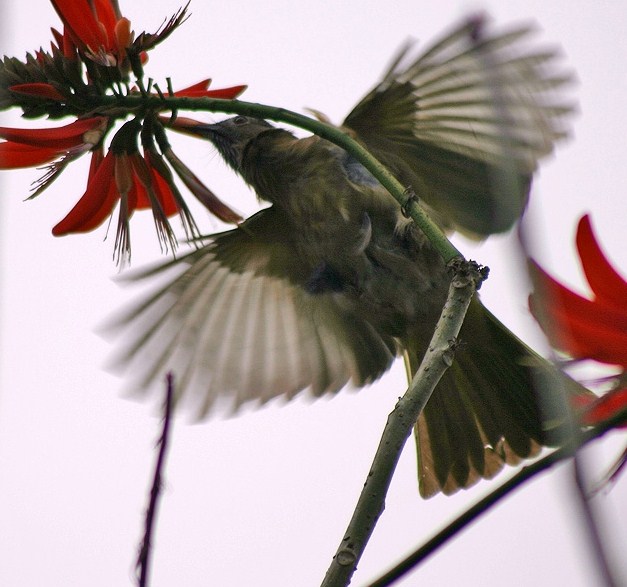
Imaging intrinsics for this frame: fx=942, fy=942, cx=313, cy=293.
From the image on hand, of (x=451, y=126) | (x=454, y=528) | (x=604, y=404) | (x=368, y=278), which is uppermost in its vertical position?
(x=451, y=126)

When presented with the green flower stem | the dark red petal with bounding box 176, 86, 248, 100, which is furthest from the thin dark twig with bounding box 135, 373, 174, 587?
the dark red petal with bounding box 176, 86, 248, 100

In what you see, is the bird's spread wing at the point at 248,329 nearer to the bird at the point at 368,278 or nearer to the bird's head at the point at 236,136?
the bird at the point at 368,278

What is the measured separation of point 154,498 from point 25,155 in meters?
0.83

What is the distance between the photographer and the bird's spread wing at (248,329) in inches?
93.0

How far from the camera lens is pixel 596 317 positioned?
1159mm

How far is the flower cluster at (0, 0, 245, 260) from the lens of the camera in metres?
1.20

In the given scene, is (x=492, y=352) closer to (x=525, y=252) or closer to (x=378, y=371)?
(x=378, y=371)

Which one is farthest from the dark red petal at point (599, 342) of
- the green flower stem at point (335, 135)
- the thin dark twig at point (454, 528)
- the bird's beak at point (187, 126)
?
the bird's beak at point (187, 126)

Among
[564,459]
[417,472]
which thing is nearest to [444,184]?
[417,472]

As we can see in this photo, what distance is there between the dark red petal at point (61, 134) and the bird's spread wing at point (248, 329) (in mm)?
1102

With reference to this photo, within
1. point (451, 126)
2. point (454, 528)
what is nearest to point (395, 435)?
point (454, 528)

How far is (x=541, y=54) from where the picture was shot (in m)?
1.59

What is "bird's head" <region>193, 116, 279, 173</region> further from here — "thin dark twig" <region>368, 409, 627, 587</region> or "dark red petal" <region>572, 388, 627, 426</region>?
"thin dark twig" <region>368, 409, 627, 587</region>

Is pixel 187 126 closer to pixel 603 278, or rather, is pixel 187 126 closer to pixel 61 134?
pixel 61 134
